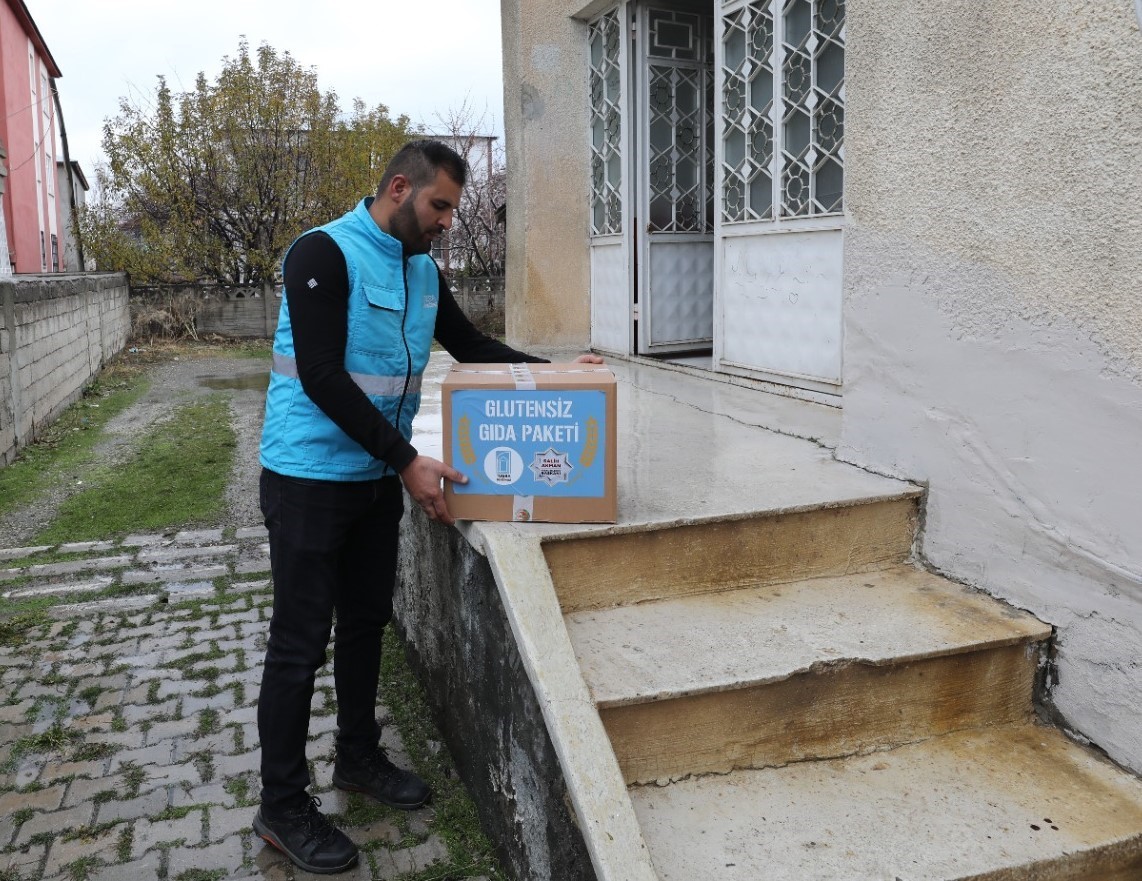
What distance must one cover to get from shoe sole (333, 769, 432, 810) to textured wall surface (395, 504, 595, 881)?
0.16 metres

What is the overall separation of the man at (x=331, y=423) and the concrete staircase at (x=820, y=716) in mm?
629

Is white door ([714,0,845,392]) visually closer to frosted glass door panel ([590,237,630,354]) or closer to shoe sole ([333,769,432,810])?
frosted glass door panel ([590,237,630,354])

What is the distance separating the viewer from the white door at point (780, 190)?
5.07 m

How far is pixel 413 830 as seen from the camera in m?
3.13

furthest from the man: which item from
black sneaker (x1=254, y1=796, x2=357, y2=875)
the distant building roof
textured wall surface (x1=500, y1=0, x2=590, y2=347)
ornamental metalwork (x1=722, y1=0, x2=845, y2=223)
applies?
the distant building roof

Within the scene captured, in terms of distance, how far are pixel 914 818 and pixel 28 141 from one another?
25423mm

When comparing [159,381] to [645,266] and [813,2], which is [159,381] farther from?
[813,2]

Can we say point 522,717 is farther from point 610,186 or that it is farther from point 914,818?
point 610,186

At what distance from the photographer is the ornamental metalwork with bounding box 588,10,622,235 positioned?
714cm

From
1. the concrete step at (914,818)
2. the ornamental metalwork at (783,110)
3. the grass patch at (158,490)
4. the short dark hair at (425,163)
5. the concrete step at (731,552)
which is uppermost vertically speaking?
the ornamental metalwork at (783,110)

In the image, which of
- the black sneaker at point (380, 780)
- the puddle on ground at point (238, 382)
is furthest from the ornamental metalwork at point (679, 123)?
the puddle on ground at point (238, 382)

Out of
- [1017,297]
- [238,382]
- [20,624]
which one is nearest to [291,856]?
[20,624]

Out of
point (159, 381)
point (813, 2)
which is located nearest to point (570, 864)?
point (813, 2)

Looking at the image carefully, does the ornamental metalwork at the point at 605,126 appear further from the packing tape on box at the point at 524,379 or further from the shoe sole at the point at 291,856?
the shoe sole at the point at 291,856
